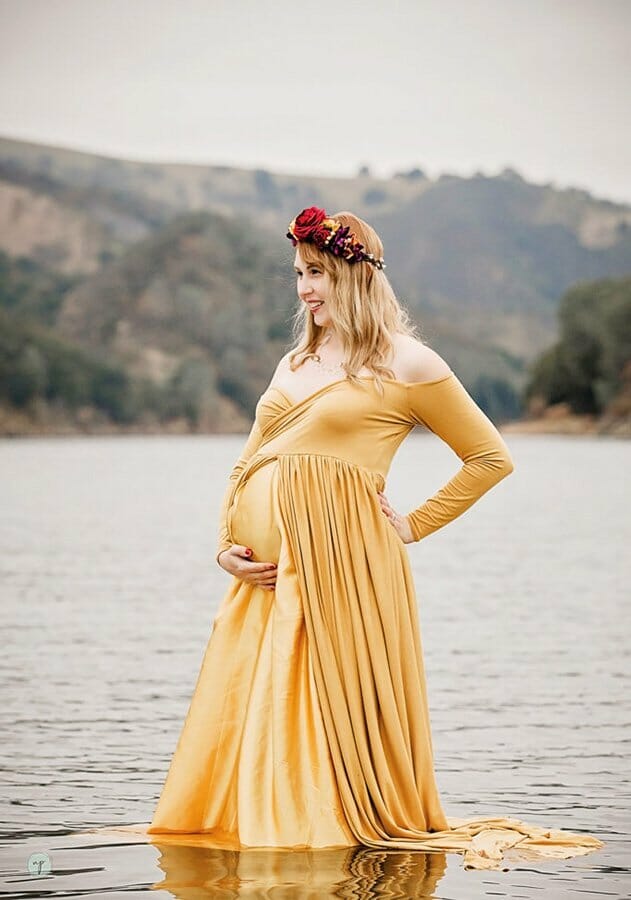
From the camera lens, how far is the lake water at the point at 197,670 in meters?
5.04

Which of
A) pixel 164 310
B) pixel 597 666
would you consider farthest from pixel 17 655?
pixel 164 310

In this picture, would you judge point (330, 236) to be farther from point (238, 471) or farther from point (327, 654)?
point (327, 654)

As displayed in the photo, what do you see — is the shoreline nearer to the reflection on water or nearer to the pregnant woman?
the pregnant woman

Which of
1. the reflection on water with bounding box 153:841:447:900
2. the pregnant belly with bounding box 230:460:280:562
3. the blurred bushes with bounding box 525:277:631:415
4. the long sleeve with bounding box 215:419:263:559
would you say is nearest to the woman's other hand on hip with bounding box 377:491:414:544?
the pregnant belly with bounding box 230:460:280:562

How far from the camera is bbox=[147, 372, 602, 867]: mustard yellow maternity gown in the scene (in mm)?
5043

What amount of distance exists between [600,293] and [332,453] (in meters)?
123

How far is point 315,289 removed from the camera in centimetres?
529

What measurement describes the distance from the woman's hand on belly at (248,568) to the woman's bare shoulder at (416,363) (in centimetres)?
75

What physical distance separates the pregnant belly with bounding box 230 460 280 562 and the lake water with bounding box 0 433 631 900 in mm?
968

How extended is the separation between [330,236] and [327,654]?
1.32 metres

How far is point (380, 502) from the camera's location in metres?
5.21

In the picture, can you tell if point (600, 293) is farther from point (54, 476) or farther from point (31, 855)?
point (31, 855)

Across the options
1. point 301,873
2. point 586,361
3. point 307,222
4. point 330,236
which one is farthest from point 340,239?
point 586,361

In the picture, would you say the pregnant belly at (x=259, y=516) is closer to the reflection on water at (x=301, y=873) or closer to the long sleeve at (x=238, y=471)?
the long sleeve at (x=238, y=471)
